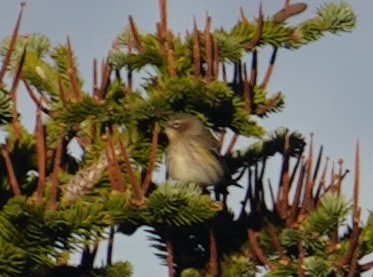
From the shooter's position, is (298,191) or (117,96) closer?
(298,191)

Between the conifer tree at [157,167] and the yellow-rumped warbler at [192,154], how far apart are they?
153 mm

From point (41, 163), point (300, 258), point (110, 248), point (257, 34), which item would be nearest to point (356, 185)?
point (300, 258)

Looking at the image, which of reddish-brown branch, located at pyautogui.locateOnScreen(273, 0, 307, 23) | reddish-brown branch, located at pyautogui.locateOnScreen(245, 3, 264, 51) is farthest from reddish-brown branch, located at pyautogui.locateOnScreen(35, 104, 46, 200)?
reddish-brown branch, located at pyautogui.locateOnScreen(273, 0, 307, 23)

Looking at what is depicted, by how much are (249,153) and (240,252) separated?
0.86 m

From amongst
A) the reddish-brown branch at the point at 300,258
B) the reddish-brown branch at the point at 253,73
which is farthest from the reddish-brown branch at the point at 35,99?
the reddish-brown branch at the point at 300,258

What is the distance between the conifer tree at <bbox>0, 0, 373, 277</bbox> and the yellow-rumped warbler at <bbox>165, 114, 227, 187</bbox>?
0.15 metres

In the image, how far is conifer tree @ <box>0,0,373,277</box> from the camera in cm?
430

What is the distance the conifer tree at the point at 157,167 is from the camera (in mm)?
4305

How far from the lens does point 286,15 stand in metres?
5.57

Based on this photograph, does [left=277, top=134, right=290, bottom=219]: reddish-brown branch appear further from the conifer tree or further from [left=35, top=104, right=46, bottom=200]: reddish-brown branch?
[left=35, top=104, right=46, bottom=200]: reddish-brown branch

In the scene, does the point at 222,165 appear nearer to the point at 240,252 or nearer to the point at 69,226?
the point at 240,252

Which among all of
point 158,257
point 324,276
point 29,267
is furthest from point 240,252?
point 29,267

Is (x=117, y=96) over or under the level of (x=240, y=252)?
over

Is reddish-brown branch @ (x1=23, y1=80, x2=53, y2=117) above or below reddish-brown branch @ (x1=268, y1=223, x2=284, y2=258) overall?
above
